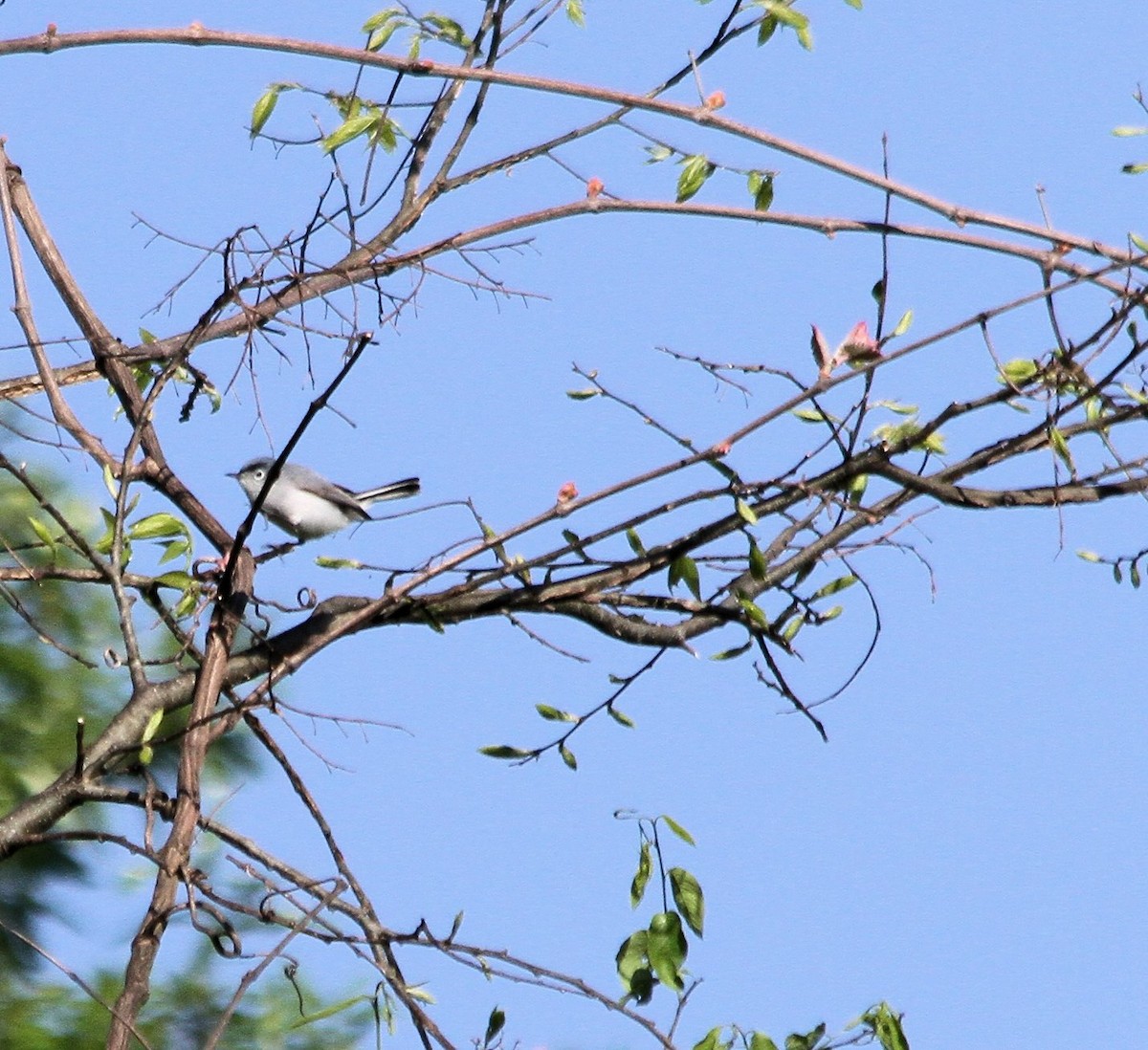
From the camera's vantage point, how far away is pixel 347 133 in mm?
2787

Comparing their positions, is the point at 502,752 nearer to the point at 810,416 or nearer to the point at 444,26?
the point at 810,416

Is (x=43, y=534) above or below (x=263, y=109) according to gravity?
below

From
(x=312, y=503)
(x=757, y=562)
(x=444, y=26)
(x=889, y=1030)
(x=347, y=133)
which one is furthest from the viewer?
(x=312, y=503)

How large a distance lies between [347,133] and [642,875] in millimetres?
1541

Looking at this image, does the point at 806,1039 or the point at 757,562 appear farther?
the point at 757,562

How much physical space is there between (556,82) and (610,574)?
91 centimetres

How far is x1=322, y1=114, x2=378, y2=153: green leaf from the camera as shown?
2777 mm

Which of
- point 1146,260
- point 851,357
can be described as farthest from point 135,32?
point 1146,260

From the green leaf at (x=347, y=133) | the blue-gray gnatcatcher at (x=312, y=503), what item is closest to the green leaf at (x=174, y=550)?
the green leaf at (x=347, y=133)

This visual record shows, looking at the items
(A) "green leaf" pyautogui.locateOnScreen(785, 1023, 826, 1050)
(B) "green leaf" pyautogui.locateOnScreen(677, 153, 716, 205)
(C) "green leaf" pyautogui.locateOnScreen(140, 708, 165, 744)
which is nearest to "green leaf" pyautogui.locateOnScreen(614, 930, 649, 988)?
(A) "green leaf" pyautogui.locateOnScreen(785, 1023, 826, 1050)

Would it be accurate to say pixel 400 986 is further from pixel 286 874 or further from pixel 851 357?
pixel 851 357

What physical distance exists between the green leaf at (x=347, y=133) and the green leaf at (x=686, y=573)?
1079 mm

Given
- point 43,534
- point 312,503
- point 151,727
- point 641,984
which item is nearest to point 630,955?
point 641,984

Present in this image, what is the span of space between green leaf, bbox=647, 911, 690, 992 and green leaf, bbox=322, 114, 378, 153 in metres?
1.59
